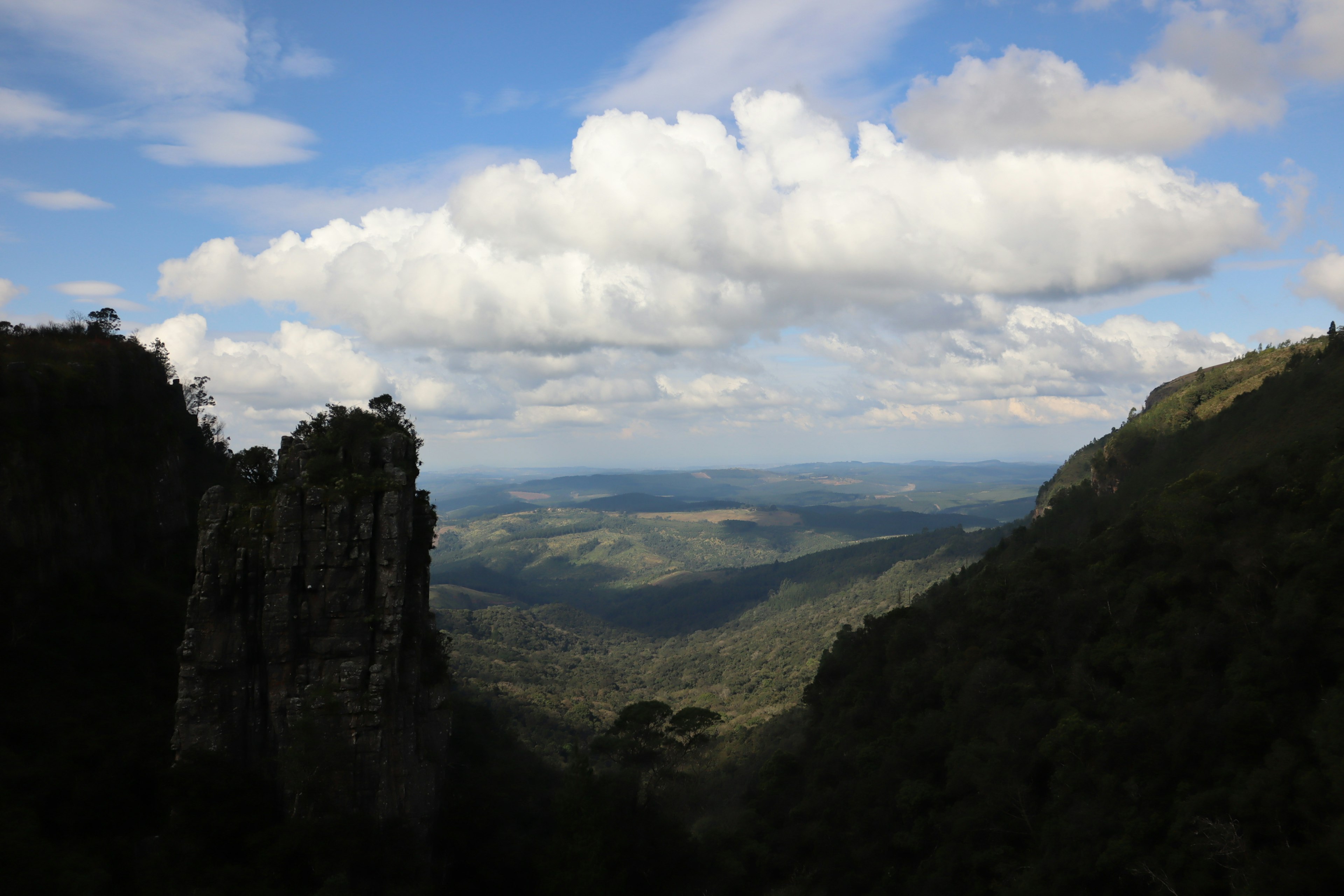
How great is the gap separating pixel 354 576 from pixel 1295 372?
9381cm

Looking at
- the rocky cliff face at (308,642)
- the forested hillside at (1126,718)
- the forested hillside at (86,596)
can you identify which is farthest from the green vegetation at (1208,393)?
the forested hillside at (86,596)

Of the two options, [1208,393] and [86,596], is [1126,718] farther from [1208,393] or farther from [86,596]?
[1208,393]

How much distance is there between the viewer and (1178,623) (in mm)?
41562

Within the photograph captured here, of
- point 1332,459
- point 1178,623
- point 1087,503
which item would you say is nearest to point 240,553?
point 1178,623

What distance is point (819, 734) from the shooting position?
65.9 meters

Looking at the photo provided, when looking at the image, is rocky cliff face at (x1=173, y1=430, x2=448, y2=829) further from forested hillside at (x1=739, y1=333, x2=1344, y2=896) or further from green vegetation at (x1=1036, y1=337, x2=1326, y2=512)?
green vegetation at (x1=1036, y1=337, x2=1326, y2=512)

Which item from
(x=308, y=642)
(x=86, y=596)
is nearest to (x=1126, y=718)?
(x=308, y=642)

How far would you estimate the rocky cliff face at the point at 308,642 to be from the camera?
96.7 ft

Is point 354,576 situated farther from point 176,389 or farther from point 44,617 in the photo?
point 176,389

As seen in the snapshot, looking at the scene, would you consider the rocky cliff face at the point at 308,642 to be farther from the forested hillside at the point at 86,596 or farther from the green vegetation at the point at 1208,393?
the green vegetation at the point at 1208,393

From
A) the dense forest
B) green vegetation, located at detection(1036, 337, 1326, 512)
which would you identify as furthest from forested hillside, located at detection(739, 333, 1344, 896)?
green vegetation, located at detection(1036, 337, 1326, 512)

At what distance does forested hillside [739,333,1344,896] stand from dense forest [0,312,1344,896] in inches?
6.6

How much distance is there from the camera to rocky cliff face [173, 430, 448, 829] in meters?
29.5

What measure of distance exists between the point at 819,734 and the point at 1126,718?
32.3 meters
